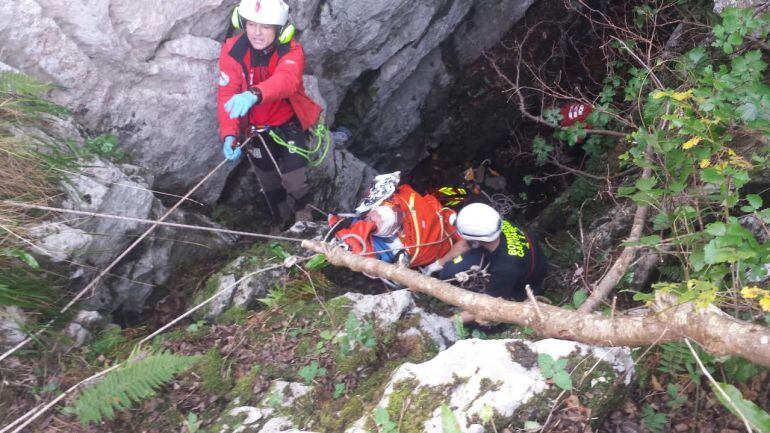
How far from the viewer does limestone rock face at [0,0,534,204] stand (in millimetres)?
→ 4965

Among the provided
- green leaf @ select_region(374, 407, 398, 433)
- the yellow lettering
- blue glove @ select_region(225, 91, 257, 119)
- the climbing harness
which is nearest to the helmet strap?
blue glove @ select_region(225, 91, 257, 119)

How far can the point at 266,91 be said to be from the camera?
5.07m

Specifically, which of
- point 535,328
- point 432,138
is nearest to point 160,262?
point 535,328

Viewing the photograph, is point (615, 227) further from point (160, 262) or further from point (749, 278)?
point (160, 262)

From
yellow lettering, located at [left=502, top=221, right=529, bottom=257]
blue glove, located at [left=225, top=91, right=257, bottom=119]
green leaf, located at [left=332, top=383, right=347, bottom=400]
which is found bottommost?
yellow lettering, located at [left=502, top=221, right=529, bottom=257]

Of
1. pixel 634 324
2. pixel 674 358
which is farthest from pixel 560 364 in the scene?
pixel 674 358

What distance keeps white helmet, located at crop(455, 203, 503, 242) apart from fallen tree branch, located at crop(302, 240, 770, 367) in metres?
0.87

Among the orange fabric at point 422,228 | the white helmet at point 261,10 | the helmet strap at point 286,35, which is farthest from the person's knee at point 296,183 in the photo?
the white helmet at point 261,10

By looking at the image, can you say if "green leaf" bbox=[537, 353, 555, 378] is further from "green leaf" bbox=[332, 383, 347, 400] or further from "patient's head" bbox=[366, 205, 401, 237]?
"patient's head" bbox=[366, 205, 401, 237]

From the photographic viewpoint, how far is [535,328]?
346cm

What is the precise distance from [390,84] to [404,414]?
19.5 ft

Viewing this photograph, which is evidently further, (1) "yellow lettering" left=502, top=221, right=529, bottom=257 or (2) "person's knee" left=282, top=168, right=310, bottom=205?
(2) "person's knee" left=282, top=168, right=310, bottom=205

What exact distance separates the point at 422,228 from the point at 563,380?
2808mm

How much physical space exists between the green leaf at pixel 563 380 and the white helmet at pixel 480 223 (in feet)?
7.36
